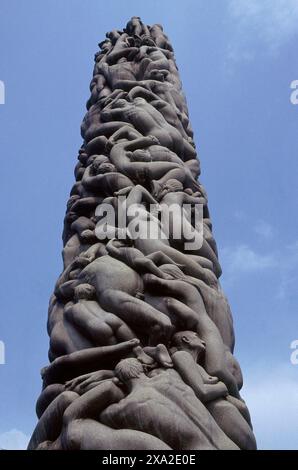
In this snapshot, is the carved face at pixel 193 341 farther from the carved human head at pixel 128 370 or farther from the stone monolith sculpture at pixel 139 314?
the carved human head at pixel 128 370

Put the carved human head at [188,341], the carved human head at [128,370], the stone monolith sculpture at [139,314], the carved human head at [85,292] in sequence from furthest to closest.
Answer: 1. the carved human head at [85,292]
2. the carved human head at [188,341]
3. the carved human head at [128,370]
4. the stone monolith sculpture at [139,314]

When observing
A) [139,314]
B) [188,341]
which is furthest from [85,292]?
[188,341]

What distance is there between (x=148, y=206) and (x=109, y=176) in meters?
0.61

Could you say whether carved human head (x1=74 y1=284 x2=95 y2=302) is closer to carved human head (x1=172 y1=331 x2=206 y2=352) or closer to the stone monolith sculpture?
the stone monolith sculpture

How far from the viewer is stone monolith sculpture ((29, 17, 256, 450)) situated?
13.4ft

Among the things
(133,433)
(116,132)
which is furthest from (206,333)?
(116,132)

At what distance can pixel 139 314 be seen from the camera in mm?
4840

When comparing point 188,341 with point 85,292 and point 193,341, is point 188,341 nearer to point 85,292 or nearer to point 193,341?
point 193,341

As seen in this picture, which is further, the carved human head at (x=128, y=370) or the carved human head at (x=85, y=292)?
the carved human head at (x=85, y=292)

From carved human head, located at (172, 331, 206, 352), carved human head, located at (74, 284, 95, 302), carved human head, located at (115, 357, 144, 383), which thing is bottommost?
carved human head, located at (115, 357, 144, 383)

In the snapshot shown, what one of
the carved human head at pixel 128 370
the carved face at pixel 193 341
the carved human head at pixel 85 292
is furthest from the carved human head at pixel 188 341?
the carved human head at pixel 85 292

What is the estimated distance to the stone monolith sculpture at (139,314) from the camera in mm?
4082

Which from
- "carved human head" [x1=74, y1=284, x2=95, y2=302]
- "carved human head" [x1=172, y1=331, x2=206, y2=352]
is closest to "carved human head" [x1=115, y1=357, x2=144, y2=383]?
"carved human head" [x1=172, y1=331, x2=206, y2=352]
